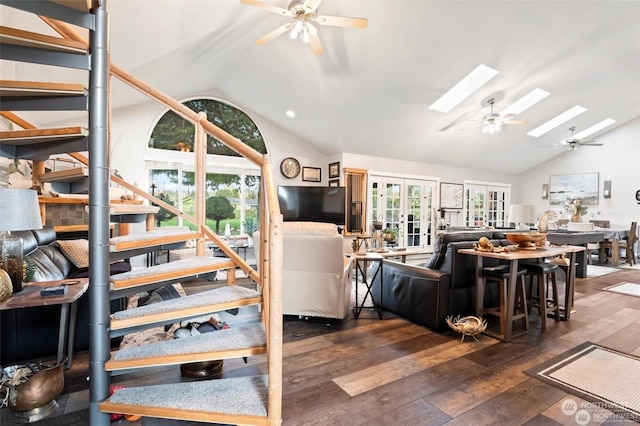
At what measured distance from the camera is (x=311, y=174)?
7102mm

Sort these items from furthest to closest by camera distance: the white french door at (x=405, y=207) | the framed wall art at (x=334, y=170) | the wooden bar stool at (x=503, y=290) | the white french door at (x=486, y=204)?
the white french door at (x=486, y=204) → the white french door at (x=405, y=207) → the framed wall art at (x=334, y=170) → the wooden bar stool at (x=503, y=290)

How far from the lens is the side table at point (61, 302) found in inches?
76.2

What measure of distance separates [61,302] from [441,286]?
3.03 m

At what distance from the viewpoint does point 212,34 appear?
13.3 ft

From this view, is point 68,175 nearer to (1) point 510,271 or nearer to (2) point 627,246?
(1) point 510,271

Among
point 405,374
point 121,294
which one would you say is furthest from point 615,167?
point 121,294

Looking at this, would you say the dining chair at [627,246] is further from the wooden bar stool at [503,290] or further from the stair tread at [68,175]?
the stair tread at [68,175]

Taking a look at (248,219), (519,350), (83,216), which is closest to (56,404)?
(83,216)

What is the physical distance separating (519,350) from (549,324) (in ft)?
3.22

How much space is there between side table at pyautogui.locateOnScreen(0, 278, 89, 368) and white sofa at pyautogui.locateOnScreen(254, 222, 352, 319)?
1466 millimetres

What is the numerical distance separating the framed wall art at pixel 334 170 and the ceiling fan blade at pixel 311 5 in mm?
3930

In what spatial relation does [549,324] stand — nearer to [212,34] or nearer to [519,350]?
[519,350]

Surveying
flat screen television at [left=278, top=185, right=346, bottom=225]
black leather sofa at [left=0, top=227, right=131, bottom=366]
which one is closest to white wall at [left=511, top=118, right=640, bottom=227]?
flat screen television at [left=278, top=185, right=346, bottom=225]

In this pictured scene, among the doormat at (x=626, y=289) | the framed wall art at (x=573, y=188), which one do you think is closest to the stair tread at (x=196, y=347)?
the doormat at (x=626, y=289)
